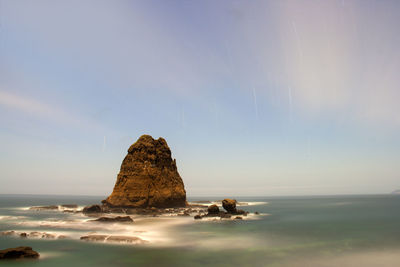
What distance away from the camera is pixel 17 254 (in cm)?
2309

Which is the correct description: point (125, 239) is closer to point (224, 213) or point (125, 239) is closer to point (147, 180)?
point (224, 213)

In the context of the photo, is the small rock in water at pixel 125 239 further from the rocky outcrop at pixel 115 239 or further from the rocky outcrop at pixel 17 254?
the rocky outcrop at pixel 17 254

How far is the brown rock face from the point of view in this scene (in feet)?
234

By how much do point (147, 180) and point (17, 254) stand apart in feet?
165

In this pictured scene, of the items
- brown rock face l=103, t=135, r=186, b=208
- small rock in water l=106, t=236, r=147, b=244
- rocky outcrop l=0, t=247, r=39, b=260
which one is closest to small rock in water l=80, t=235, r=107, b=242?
small rock in water l=106, t=236, r=147, b=244

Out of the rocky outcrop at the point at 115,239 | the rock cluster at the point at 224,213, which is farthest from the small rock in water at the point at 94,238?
the rock cluster at the point at 224,213

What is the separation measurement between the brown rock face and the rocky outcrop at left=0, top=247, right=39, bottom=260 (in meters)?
46.8

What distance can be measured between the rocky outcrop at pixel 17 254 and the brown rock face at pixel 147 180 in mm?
46765

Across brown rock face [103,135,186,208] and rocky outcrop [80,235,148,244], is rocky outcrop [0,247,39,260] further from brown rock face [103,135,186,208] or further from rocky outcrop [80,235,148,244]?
brown rock face [103,135,186,208]

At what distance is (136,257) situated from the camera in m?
23.9

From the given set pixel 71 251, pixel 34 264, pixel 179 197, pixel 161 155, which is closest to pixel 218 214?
pixel 179 197

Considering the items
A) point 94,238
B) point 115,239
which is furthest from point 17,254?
point 115,239

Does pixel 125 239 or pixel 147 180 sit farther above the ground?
pixel 147 180

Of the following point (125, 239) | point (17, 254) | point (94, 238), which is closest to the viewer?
point (17, 254)
